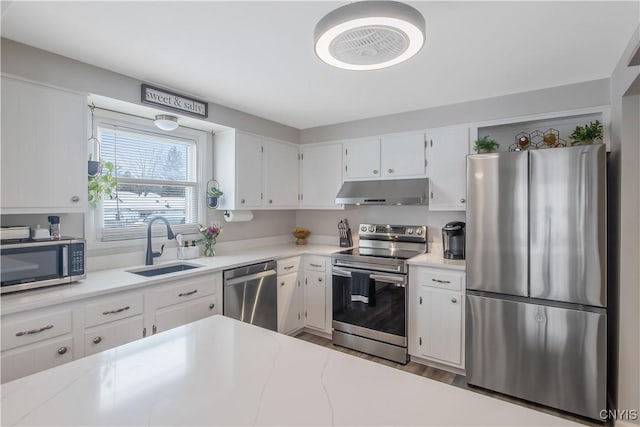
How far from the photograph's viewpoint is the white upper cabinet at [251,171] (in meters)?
3.33

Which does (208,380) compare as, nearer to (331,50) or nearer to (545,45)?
(331,50)

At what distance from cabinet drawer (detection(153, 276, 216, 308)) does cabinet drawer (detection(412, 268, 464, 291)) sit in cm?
176

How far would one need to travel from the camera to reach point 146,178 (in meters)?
2.91

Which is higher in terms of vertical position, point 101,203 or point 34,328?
point 101,203

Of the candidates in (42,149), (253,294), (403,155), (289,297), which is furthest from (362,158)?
(42,149)

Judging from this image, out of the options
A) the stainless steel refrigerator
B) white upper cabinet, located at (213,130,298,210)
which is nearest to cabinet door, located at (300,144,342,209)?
white upper cabinet, located at (213,130,298,210)

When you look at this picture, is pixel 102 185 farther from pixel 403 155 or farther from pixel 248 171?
pixel 403 155

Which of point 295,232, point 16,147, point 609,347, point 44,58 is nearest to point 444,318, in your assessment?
point 609,347

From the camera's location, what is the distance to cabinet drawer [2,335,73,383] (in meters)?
1.64

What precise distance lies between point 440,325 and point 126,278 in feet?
8.15

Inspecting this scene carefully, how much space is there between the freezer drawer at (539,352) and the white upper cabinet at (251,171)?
7.44 ft

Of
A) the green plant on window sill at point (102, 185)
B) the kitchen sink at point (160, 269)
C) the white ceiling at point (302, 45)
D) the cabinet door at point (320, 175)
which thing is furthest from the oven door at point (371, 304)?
the green plant on window sill at point (102, 185)

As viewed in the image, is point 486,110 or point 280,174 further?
point 280,174

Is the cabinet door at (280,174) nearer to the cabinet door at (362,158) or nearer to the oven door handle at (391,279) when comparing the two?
the cabinet door at (362,158)
